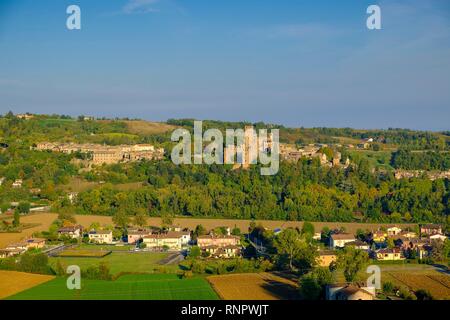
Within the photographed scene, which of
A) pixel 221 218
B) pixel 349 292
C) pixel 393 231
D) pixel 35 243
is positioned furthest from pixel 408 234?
pixel 35 243

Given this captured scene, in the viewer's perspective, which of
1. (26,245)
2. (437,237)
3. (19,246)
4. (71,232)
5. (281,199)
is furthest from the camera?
(281,199)

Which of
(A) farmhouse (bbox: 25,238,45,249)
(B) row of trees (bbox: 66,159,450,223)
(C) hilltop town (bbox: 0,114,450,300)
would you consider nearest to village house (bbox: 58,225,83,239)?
(C) hilltop town (bbox: 0,114,450,300)

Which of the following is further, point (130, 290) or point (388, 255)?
point (388, 255)

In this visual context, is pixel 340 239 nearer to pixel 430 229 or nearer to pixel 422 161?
pixel 430 229

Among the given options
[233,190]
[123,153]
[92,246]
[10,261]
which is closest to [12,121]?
[123,153]

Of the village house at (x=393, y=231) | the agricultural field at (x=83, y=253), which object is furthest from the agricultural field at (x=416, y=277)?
the agricultural field at (x=83, y=253)
